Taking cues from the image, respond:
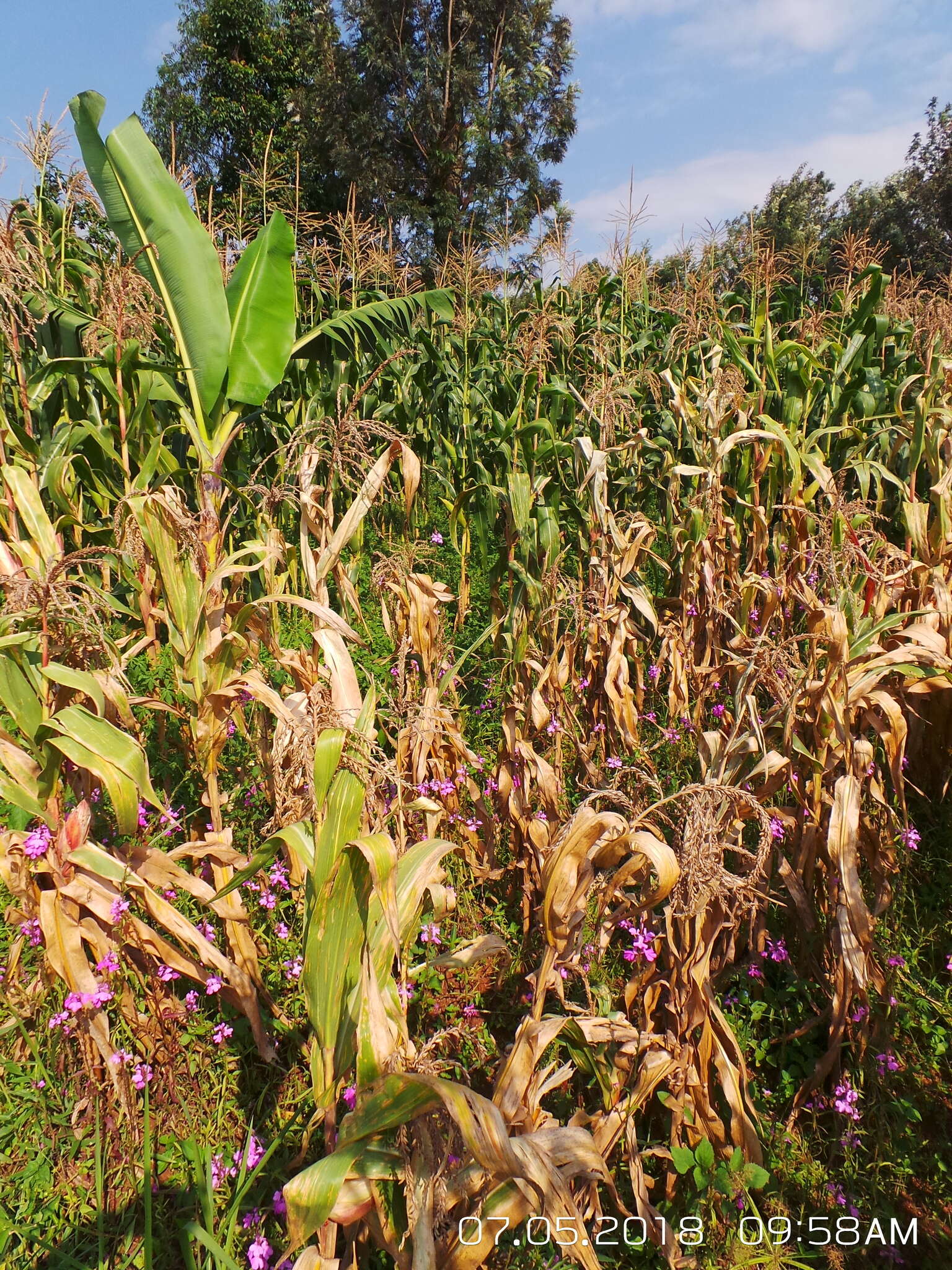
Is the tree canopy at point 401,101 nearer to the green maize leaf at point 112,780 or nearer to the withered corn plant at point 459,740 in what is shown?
the withered corn plant at point 459,740

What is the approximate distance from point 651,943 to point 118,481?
3454 mm

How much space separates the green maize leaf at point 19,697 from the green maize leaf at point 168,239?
1537 mm

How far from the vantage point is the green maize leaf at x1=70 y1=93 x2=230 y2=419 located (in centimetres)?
262

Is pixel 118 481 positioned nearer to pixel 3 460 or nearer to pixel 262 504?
pixel 3 460

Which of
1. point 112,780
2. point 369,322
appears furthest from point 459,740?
point 369,322

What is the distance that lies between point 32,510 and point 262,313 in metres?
1.32

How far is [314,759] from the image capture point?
1.12 metres

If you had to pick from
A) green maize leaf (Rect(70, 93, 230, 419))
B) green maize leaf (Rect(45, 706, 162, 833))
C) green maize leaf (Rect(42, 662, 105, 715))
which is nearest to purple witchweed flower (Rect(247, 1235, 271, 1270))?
green maize leaf (Rect(45, 706, 162, 833))

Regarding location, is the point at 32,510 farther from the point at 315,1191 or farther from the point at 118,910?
the point at 315,1191

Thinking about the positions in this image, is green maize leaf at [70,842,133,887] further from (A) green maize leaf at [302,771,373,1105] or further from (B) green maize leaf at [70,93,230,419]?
(B) green maize leaf at [70,93,230,419]

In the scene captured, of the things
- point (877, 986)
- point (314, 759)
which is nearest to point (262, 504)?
point (314, 759)

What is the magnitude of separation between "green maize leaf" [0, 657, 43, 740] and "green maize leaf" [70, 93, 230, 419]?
154 centimetres

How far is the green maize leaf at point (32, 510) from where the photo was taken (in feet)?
7.19

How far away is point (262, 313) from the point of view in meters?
3.05
